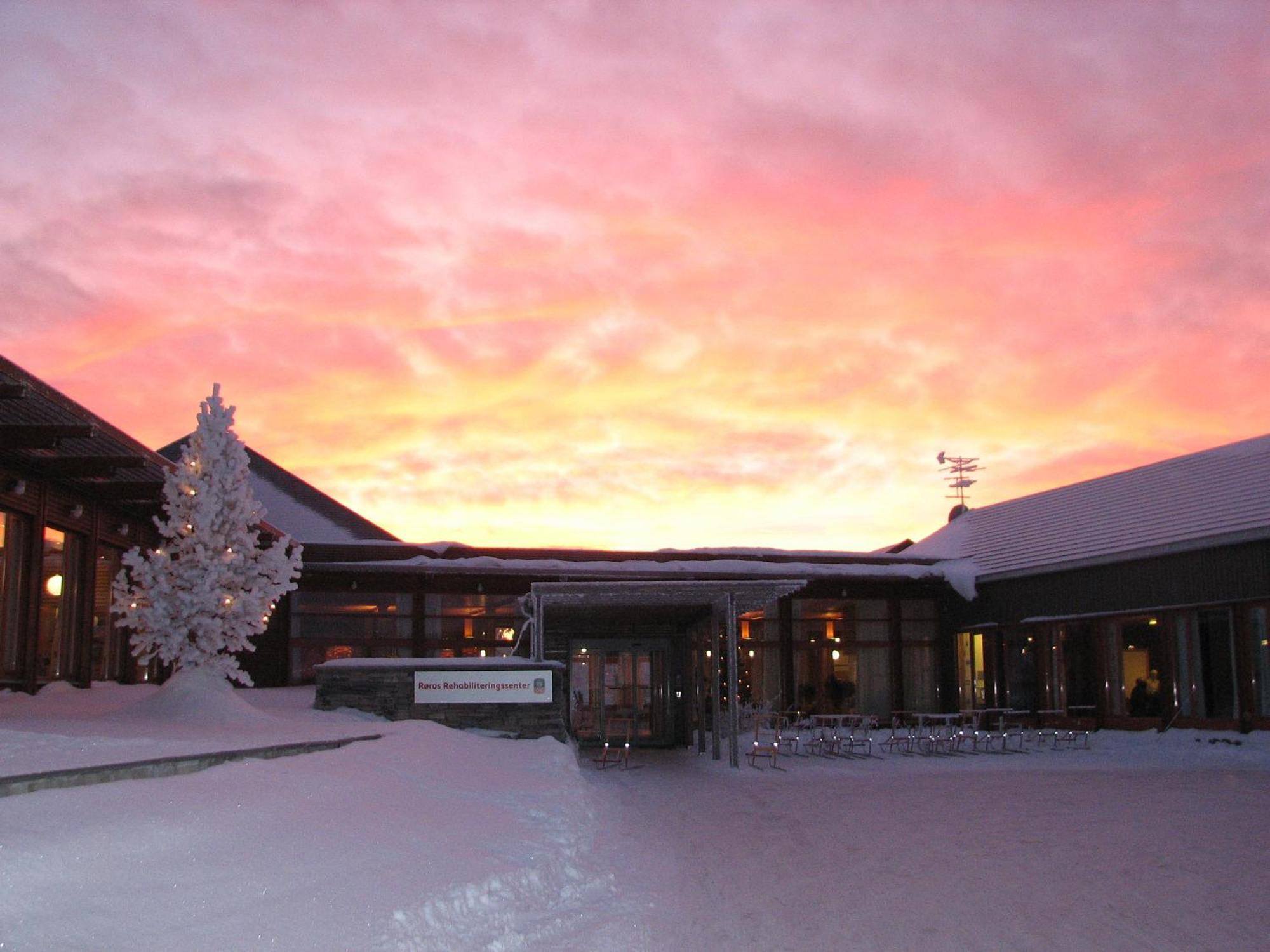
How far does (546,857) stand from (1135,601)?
2217 centimetres

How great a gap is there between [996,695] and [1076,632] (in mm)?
3545

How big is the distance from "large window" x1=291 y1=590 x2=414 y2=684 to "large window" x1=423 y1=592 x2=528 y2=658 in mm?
603

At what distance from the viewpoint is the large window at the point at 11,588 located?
1788 centimetres

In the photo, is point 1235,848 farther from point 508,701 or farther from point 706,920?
point 508,701

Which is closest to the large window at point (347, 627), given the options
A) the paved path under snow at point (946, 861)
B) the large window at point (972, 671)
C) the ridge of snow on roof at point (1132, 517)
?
the paved path under snow at point (946, 861)

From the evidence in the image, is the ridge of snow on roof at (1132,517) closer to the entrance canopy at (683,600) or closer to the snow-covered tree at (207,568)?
the entrance canopy at (683,600)

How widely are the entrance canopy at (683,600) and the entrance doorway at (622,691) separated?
2.22 metres

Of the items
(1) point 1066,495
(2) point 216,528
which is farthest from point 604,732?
(1) point 1066,495

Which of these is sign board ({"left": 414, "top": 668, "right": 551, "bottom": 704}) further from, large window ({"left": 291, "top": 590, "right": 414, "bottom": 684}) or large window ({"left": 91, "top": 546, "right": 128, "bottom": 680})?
large window ({"left": 291, "top": 590, "right": 414, "bottom": 684})

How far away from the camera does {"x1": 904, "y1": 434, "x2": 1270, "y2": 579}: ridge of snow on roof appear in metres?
26.9

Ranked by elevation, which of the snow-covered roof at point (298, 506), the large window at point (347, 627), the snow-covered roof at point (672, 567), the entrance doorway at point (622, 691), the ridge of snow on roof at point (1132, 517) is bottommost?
the entrance doorway at point (622, 691)

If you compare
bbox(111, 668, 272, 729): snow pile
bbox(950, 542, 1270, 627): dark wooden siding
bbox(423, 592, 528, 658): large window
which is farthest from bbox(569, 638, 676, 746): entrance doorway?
bbox(950, 542, 1270, 627): dark wooden siding

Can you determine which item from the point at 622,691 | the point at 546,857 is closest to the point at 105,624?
the point at 622,691

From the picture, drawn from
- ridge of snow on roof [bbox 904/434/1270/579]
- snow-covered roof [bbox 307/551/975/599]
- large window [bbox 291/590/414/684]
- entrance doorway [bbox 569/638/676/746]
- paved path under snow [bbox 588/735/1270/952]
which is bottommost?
paved path under snow [bbox 588/735/1270/952]
